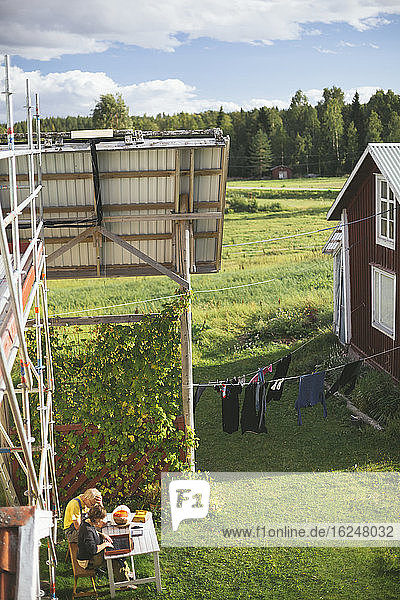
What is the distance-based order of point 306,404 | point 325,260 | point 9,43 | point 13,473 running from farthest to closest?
point 9,43
point 325,260
point 306,404
point 13,473

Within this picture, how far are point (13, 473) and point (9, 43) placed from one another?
71067mm

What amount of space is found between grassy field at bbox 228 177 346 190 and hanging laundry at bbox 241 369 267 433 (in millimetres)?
42218

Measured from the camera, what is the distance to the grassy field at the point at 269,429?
23.3 feet

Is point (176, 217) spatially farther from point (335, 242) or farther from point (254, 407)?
point (335, 242)

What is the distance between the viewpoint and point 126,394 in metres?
8.27

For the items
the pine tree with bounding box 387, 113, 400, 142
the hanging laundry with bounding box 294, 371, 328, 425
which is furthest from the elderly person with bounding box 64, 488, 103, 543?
the pine tree with bounding box 387, 113, 400, 142

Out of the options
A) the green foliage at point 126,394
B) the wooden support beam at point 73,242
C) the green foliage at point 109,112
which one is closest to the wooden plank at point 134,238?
the wooden support beam at point 73,242

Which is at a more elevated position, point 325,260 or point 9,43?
point 9,43

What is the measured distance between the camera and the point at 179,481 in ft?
27.9

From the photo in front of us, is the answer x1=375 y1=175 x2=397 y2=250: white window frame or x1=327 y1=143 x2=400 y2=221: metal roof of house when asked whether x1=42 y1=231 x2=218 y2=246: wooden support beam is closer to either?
x1=327 y1=143 x2=400 y2=221: metal roof of house

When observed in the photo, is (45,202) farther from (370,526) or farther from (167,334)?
(370,526)

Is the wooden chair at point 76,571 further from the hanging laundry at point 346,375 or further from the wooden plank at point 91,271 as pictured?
the hanging laundry at point 346,375

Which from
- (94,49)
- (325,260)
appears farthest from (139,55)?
(325,260)

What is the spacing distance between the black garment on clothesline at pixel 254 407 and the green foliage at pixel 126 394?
1748 millimetres
